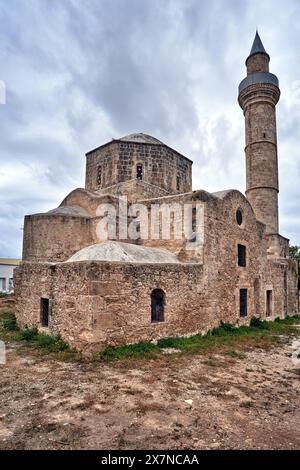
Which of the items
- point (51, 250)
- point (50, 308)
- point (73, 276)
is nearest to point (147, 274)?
point (73, 276)

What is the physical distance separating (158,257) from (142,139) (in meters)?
10.1

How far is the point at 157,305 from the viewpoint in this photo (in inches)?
345

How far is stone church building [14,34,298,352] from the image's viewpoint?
7719mm

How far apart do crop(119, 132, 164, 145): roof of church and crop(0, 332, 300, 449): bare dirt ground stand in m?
12.8

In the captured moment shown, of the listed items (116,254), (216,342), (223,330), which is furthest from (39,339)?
(223,330)

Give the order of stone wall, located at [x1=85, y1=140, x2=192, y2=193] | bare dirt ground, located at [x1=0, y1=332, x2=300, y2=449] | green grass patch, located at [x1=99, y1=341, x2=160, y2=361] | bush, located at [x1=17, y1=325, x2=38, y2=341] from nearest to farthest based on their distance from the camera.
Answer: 1. bare dirt ground, located at [x1=0, y1=332, x2=300, y2=449]
2. green grass patch, located at [x1=99, y1=341, x2=160, y2=361]
3. bush, located at [x1=17, y1=325, x2=38, y2=341]
4. stone wall, located at [x1=85, y1=140, x2=192, y2=193]

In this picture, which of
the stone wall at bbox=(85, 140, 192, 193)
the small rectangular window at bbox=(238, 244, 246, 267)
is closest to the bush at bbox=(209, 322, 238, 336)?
the small rectangular window at bbox=(238, 244, 246, 267)

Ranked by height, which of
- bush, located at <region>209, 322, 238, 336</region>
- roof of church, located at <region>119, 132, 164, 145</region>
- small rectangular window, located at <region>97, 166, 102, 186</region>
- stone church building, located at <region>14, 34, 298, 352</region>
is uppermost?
roof of church, located at <region>119, 132, 164, 145</region>

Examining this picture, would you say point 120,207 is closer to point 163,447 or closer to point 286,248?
point 163,447

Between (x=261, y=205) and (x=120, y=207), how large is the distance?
34.4ft

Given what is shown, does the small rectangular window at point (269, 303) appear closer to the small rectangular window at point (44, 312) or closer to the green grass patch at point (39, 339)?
the small rectangular window at point (44, 312)

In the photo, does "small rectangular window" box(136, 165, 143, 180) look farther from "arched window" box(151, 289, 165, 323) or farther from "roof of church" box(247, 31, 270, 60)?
"roof of church" box(247, 31, 270, 60)

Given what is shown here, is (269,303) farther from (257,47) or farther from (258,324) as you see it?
(257,47)
